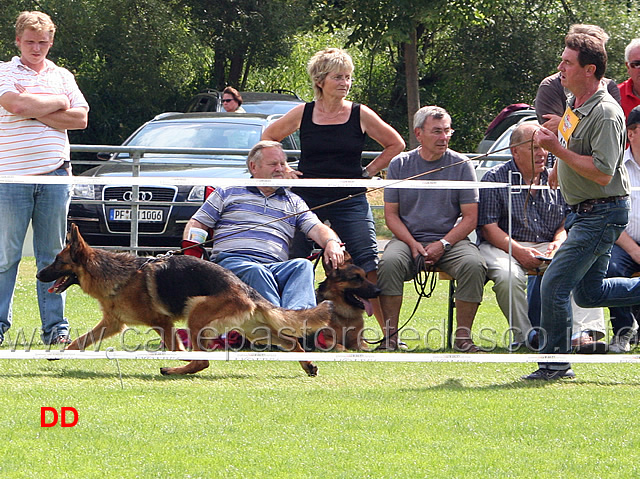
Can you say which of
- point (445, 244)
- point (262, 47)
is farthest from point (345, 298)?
point (262, 47)

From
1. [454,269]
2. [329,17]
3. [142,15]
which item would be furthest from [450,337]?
[142,15]

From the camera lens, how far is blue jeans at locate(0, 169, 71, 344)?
6168 mm

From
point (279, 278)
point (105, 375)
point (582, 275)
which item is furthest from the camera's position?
point (279, 278)

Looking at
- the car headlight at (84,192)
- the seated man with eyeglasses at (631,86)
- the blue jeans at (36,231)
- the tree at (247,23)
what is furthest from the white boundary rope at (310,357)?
the tree at (247,23)

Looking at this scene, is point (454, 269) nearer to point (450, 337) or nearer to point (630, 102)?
point (450, 337)

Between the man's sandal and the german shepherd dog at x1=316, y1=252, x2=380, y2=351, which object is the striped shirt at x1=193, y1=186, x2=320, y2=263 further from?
the man's sandal

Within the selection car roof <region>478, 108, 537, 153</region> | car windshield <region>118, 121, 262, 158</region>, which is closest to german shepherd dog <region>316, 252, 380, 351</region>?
car windshield <region>118, 121, 262, 158</region>

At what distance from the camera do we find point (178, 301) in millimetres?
5660

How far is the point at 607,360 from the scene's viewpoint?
17.2 feet

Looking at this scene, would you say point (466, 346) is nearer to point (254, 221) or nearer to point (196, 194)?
point (254, 221)

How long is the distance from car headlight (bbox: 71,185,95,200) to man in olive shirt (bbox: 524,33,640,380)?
19.7 ft

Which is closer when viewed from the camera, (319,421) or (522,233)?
(319,421)

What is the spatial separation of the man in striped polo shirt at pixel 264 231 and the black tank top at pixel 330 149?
265 millimetres

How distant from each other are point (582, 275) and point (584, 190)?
48 cm
